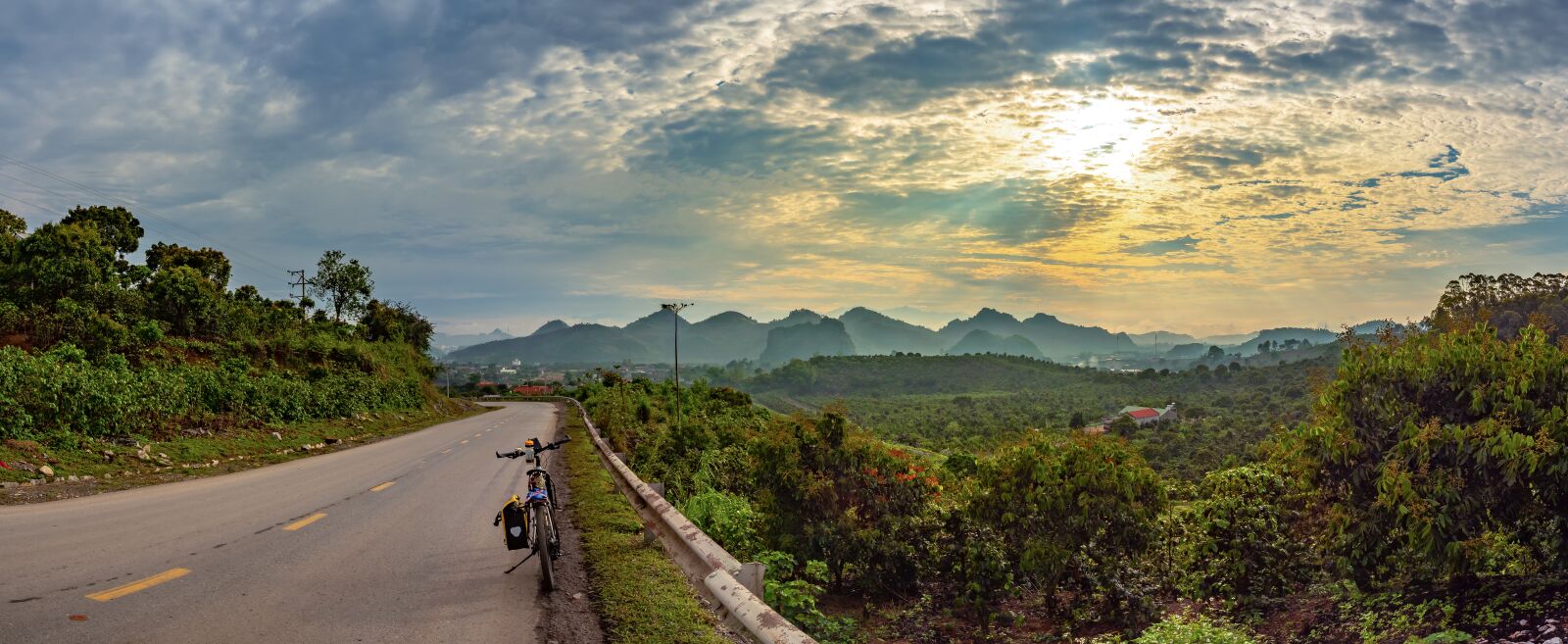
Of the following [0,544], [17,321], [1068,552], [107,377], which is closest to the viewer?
[0,544]

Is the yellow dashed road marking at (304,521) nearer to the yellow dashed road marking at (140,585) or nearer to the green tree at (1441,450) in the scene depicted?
the yellow dashed road marking at (140,585)

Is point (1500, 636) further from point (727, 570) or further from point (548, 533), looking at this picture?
point (548, 533)

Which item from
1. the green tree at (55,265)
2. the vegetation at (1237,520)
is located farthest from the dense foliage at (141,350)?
the vegetation at (1237,520)

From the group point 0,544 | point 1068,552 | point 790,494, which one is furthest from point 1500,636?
point 0,544

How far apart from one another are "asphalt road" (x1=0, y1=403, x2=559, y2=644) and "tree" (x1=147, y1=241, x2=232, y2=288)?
38586 mm

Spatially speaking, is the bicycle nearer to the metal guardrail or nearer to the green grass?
the green grass

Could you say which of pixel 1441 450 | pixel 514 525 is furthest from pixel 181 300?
pixel 1441 450

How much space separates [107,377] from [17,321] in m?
11.4

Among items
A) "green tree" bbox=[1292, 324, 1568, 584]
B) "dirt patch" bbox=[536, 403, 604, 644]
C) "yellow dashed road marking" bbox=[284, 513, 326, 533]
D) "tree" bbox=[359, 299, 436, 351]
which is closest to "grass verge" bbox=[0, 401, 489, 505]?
"yellow dashed road marking" bbox=[284, 513, 326, 533]

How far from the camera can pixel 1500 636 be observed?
6.94 metres

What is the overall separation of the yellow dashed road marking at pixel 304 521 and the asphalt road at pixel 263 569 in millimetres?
26

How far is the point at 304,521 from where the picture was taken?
1055 centimetres

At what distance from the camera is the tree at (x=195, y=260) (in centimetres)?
4316

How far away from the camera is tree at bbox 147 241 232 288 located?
142ft
